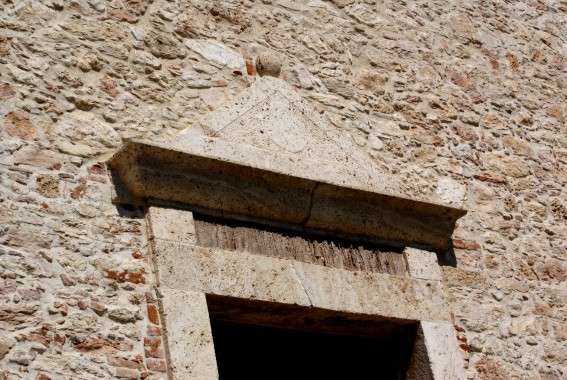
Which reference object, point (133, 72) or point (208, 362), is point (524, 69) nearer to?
point (133, 72)

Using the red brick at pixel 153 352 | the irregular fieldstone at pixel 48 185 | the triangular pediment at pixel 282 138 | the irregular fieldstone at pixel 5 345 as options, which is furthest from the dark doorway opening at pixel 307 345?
the irregular fieldstone at pixel 5 345

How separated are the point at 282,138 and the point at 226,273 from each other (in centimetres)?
95

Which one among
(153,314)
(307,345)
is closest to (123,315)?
(153,314)

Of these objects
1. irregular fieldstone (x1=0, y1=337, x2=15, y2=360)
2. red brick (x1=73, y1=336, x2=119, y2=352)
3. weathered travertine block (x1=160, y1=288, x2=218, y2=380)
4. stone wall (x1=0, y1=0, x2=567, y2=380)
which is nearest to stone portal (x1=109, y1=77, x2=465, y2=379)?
weathered travertine block (x1=160, y1=288, x2=218, y2=380)

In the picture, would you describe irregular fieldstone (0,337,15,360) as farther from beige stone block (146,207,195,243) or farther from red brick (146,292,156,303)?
beige stone block (146,207,195,243)

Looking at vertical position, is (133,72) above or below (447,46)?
below

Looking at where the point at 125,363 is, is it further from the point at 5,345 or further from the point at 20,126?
the point at 20,126

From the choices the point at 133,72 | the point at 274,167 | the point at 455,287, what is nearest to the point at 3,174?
the point at 133,72

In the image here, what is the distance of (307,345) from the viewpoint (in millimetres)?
6133

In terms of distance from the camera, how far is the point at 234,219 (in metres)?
4.88

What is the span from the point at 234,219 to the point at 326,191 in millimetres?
564

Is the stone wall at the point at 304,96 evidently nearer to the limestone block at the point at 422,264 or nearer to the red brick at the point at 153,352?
the red brick at the point at 153,352

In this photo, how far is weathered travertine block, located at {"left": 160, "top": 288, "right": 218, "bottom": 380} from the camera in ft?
13.9

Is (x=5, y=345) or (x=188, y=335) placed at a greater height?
(x=188, y=335)
